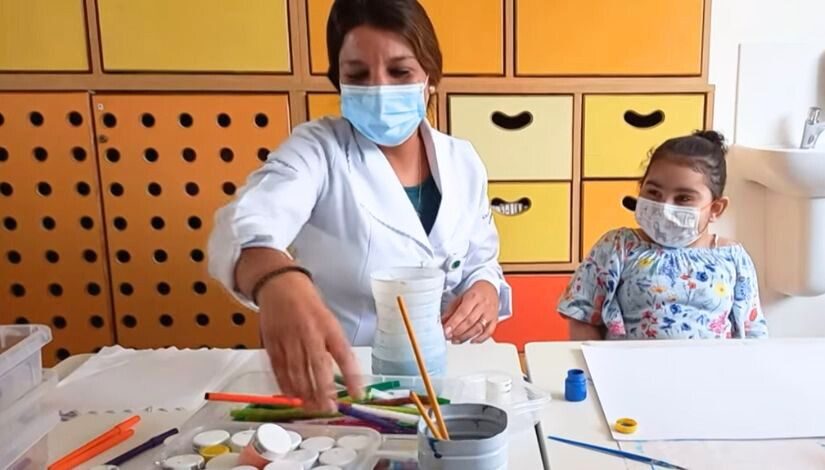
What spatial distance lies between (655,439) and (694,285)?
0.54 meters

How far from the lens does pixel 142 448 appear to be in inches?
25.1

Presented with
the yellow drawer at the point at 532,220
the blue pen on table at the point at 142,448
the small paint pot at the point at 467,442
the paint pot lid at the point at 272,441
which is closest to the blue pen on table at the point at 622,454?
the small paint pot at the point at 467,442

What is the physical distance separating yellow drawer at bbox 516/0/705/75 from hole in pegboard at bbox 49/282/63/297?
125 centimetres

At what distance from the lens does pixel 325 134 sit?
1075mm

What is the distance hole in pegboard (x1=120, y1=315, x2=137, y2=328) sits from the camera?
70.5 inches

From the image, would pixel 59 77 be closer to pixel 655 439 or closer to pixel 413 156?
pixel 413 156

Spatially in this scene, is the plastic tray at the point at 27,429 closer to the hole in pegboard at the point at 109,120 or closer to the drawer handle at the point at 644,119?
the hole in pegboard at the point at 109,120

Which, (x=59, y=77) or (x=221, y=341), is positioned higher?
(x=59, y=77)

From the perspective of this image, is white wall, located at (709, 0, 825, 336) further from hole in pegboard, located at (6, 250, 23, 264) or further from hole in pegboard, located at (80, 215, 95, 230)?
hole in pegboard, located at (6, 250, 23, 264)

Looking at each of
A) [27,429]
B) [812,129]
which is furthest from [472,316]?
[812,129]

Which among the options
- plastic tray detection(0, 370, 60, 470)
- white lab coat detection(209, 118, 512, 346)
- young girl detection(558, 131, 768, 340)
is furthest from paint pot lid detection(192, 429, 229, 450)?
young girl detection(558, 131, 768, 340)

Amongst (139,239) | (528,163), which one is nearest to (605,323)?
(528,163)

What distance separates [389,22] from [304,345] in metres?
0.61

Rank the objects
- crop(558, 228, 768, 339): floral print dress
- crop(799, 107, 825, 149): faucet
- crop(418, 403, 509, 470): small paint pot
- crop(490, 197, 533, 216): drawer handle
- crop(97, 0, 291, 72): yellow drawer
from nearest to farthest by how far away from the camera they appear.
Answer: crop(418, 403, 509, 470): small paint pot → crop(558, 228, 768, 339): floral print dress → crop(97, 0, 291, 72): yellow drawer → crop(490, 197, 533, 216): drawer handle → crop(799, 107, 825, 149): faucet
